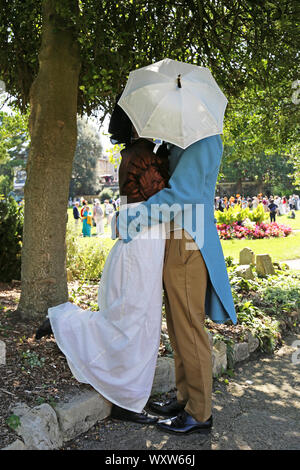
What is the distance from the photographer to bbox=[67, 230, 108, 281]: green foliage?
782 cm

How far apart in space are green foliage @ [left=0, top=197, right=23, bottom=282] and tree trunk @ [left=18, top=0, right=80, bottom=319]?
2.31 m

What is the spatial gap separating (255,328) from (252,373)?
0.80 meters

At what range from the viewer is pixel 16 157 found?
5344cm

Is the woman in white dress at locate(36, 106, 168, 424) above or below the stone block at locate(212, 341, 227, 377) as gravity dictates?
above

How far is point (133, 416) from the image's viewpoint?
3.05m

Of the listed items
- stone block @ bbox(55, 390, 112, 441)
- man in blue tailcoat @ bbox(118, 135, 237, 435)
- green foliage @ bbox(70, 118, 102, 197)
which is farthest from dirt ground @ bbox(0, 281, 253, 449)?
green foliage @ bbox(70, 118, 102, 197)

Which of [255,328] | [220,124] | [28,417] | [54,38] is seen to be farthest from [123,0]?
[28,417]

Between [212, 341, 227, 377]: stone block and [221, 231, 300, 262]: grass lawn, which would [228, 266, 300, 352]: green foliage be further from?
[221, 231, 300, 262]: grass lawn

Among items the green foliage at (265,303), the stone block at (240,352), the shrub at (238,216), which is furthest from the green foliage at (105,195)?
the stone block at (240,352)

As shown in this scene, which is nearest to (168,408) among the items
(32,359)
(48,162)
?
(32,359)

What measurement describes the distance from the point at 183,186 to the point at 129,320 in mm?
960

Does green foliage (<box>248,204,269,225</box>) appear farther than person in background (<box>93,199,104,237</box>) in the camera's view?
No

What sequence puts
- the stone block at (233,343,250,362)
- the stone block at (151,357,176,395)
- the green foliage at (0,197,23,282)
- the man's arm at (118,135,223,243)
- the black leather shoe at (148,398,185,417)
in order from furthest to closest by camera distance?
the green foliage at (0,197,23,282), the stone block at (233,343,250,362), the stone block at (151,357,176,395), the black leather shoe at (148,398,185,417), the man's arm at (118,135,223,243)

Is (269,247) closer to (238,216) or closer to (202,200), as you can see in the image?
(238,216)
